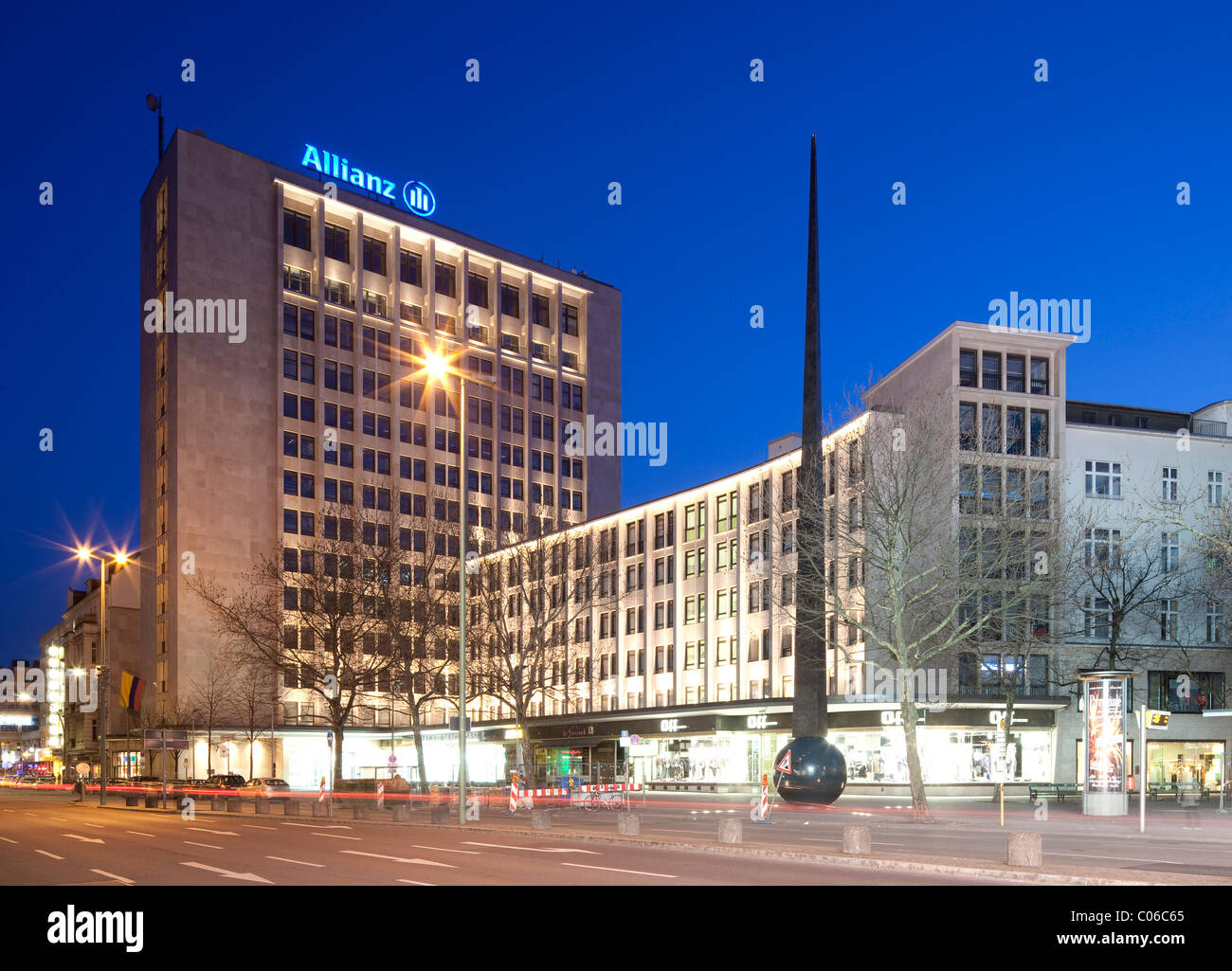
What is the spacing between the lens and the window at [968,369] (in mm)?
57688

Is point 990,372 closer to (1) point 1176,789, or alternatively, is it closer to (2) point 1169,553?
(2) point 1169,553

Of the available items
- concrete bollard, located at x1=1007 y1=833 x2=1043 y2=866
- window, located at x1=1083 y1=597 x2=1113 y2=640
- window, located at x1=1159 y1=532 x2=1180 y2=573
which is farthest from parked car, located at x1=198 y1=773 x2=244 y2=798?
concrete bollard, located at x1=1007 y1=833 x2=1043 y2=866

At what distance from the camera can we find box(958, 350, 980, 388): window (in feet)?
189

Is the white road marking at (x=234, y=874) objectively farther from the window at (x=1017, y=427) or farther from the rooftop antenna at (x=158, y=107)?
the rooftop antenna at (x=158, y=107)

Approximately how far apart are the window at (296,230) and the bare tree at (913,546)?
61.3 metres

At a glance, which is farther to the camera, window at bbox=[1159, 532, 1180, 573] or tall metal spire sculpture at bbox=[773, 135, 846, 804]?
window at bbox=[1159, 532, 1180, 573]

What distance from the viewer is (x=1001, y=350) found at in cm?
5800

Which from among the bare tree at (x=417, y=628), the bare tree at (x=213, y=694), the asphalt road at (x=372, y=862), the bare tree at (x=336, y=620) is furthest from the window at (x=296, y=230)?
the asphalt road at (x=372, y=862)

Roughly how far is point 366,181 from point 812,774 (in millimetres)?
84113

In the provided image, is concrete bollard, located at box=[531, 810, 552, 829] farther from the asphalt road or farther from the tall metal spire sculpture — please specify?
the tall metal spire sculpture

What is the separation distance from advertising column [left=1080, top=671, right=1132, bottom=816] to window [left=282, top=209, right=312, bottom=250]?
280ft

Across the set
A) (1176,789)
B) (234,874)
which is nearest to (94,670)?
(1176,789)

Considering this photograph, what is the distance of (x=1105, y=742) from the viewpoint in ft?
108
